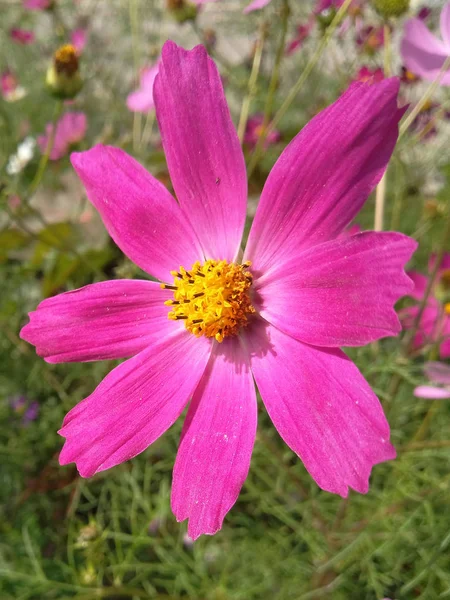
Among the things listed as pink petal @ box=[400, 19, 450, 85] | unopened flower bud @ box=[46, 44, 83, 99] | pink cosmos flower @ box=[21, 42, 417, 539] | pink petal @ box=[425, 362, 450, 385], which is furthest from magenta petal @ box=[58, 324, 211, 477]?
unopened flower bud @ box=[46, 44, 83, 99]

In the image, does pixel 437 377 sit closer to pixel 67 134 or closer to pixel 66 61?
pixel 66 61

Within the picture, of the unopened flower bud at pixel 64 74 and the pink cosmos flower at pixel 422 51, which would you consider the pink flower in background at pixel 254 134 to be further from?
the pink cosmos flower at pixel 422 51

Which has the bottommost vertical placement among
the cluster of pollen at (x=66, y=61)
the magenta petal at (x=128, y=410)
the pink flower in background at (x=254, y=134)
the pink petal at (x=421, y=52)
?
the pink flower in background at (x=254, y=134)

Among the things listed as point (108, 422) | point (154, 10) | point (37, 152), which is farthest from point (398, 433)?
point (154, 10)

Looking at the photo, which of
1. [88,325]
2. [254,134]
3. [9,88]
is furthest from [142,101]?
[9,88]

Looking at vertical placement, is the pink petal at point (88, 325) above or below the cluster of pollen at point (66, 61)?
below

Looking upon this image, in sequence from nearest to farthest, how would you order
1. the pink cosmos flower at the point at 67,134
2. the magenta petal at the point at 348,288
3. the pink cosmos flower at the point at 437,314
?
the magenta petal at the point at 348,288 → the pink cosmos flower at the point at 437,314 → the pink cosmos flower at the point at 67,134

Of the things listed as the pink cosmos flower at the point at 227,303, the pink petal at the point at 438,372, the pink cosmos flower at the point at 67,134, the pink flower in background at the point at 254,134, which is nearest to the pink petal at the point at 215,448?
the pink cosmos flower at the point at 227,303
